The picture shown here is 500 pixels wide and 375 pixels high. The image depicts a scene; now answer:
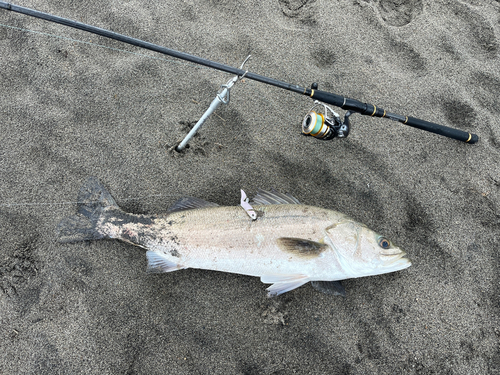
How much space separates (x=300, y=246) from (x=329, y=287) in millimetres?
547

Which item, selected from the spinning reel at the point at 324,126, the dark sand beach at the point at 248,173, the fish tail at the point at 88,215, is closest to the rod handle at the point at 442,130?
the dark sand beach at the point at 248,173

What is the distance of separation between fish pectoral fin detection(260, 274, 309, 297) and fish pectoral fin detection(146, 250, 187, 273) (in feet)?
2.45

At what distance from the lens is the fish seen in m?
2.29

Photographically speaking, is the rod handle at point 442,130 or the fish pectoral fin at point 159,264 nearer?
the fish pectoral fin at point 159,264

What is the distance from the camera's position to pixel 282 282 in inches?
92.4

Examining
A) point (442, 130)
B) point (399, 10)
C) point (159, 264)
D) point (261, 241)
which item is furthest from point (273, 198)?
point (399, 10)

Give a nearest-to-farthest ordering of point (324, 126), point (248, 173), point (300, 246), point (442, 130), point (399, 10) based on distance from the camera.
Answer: point (300, 246)
point (324, 126)
point (442, 130)
point (248, 173)
point (399, 10)

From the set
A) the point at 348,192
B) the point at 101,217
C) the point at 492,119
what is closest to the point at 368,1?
the point at 492,119

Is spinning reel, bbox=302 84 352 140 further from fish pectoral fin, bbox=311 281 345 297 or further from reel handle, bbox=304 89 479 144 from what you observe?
fish pectoral fin, bbox=311 281 345 297

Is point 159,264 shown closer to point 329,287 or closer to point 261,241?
point 261,241

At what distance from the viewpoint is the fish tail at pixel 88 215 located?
2428 mm

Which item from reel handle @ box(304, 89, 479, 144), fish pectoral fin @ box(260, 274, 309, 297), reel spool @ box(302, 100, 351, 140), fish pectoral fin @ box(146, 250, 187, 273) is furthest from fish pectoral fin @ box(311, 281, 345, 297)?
reel handle @ box(304, 89, 479, 144)

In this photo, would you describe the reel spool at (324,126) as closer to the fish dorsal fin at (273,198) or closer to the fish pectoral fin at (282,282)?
the fish dorsal fin at (273,198)

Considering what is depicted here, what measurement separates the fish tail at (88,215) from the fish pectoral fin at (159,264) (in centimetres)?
44
